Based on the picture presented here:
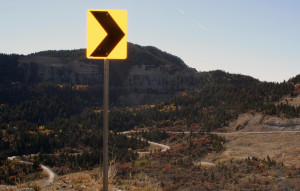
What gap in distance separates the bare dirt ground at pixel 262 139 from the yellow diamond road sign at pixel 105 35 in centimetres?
1856

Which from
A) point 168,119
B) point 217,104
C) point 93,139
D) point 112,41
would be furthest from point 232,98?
point 112,41

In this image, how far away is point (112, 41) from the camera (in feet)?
16.7

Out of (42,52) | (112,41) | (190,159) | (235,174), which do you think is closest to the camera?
(112,41)

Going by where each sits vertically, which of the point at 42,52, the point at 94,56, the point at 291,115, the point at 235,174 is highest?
the point at 42,52

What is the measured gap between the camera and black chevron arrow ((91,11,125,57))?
200 inches

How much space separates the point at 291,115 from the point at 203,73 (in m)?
59.2

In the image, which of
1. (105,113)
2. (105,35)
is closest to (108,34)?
(105,35)

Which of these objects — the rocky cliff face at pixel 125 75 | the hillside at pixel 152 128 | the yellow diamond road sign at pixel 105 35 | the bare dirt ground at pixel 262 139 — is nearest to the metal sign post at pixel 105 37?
the yellow diamond road sign at pixel 105 35

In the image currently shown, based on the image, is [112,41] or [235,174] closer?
[112,41]

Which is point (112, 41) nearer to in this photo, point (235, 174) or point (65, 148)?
point (235, 174)

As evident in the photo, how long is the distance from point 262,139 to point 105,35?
26455 millimetres

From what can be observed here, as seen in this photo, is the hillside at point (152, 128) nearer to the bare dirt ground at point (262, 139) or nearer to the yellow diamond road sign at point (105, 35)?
the bare dirt ground at point (262, 139)

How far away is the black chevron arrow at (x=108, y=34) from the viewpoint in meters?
5.07

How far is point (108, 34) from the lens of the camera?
5.10 m
